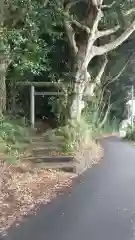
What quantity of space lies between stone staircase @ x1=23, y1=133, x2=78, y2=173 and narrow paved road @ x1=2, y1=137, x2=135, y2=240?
87cm

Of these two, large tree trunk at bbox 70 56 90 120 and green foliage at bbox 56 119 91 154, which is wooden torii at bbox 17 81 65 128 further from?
green foliage at bbox 56 119 91 154

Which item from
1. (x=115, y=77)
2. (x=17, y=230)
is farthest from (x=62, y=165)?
(x=115, y=77)

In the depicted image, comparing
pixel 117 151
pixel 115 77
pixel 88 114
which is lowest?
pixel 117 151

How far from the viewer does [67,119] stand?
1638cm

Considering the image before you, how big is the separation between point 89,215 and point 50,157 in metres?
5.26

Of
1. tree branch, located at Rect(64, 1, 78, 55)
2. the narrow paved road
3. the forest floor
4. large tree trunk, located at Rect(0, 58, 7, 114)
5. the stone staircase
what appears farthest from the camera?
tree branch, located at Rect(64, 1, 78, 55)

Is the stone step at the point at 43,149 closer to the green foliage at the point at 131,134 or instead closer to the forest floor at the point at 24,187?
the forest floor at the point at 24,187

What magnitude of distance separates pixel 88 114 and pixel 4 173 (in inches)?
446

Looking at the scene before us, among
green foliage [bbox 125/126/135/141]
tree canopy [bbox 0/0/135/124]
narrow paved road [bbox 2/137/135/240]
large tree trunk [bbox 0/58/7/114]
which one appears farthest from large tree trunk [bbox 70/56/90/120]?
green foliage [bbox 125/126/135/141]

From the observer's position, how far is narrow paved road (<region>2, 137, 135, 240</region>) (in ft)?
21.7

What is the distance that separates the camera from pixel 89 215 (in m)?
7.84

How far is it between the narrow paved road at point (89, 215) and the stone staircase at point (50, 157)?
0.87 meters

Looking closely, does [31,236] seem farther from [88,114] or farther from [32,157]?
[88,114]

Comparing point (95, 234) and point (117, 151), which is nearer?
point (95, 234)
